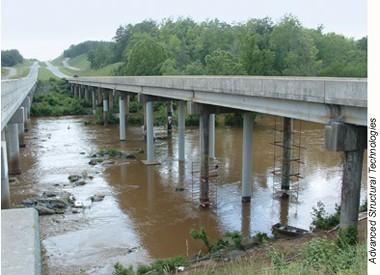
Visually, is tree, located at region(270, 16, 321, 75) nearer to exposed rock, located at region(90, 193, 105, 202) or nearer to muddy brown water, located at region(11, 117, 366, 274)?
muddy brown water, located at region(11, 117, 366, 274)

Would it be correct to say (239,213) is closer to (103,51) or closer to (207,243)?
(207,243)

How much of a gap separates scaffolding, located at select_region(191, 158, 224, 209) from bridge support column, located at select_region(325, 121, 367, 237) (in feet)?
25.6

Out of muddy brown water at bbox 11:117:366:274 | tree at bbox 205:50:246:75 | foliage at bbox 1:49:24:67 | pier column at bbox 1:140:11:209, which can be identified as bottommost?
muddy brown water at bbox 11:117:366:274

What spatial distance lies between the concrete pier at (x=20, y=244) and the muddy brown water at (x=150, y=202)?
368cm

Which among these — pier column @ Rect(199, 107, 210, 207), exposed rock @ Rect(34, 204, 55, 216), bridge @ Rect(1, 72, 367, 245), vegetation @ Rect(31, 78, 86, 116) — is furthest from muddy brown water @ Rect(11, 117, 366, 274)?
vegetation @ Rect(31, 78, 86, 116)

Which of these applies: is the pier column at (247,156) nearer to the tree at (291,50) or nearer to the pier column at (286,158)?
the pier column at (286,158)

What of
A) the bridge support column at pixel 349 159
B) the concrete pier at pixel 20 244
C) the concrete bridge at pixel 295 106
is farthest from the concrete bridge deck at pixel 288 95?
the concrete pier at pixel 20 244

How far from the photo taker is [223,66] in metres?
44.6

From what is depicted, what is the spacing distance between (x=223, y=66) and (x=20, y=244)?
38229 mm

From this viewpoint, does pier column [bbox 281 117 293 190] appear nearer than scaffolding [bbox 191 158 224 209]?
No

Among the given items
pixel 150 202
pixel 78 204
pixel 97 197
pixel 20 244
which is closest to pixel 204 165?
pixel 150 202

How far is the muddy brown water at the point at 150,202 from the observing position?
1441 cm

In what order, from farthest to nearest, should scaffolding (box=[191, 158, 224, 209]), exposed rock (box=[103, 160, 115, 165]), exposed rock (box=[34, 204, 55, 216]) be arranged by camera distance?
A: exposed rock (box=[103, 160, 115, 165]) < scaffolding (box=[191, 158, 224, 209]) < exposed rock (box=[34, 204, 55, 216])

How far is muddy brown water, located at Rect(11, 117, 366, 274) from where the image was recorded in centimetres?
1441
